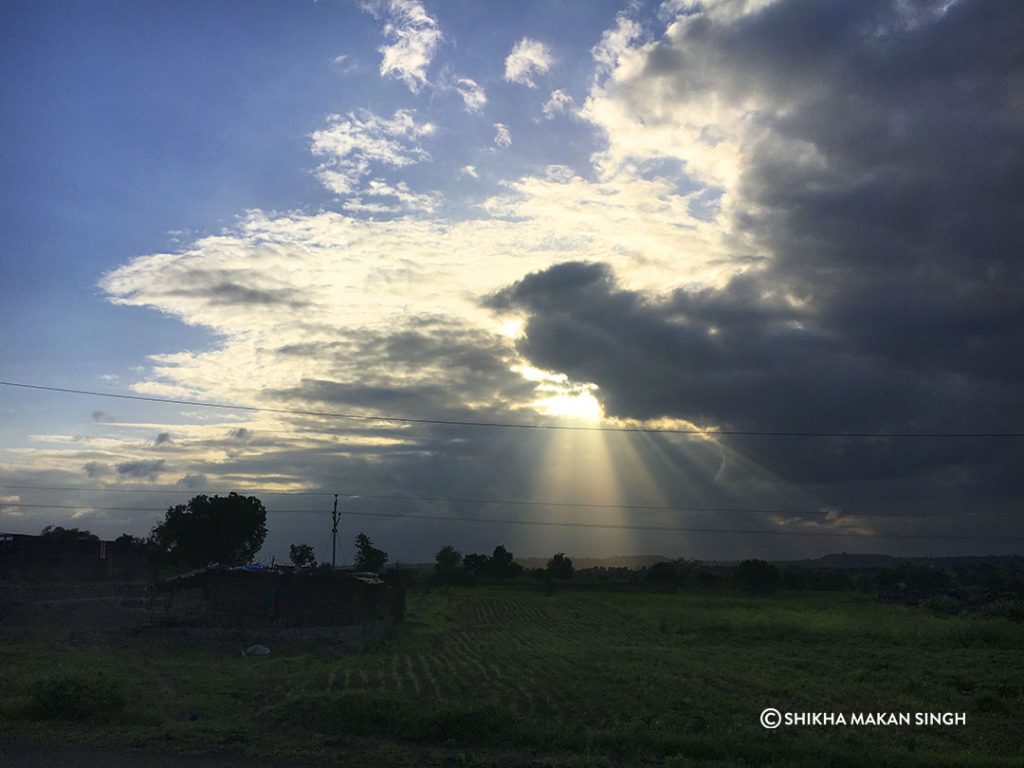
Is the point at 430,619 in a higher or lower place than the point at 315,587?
lower

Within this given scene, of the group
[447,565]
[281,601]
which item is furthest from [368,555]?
[281,601]

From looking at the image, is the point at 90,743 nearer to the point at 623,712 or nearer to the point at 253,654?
the point at 623,712

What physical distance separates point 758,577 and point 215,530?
267ft

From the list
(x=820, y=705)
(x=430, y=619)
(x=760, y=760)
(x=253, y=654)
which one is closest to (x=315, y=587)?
(x=253, y=654)

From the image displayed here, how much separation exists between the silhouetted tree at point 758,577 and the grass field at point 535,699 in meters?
76.2

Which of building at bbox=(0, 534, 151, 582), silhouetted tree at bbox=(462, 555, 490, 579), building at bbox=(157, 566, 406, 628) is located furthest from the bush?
silhouetted tree at bbox=(462, 555, 490, 579)

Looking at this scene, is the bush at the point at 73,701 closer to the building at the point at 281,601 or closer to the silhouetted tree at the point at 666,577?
the building at the point at 281,601

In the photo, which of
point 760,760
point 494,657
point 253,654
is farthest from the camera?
point 253,654

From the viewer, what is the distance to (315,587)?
46.8 m

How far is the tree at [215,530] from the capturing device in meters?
114

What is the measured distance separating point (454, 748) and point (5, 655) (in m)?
23.3

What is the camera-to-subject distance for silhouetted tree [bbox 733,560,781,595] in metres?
121

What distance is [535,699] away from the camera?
72.5 ft

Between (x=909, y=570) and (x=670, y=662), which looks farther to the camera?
(x=909, y=570)
